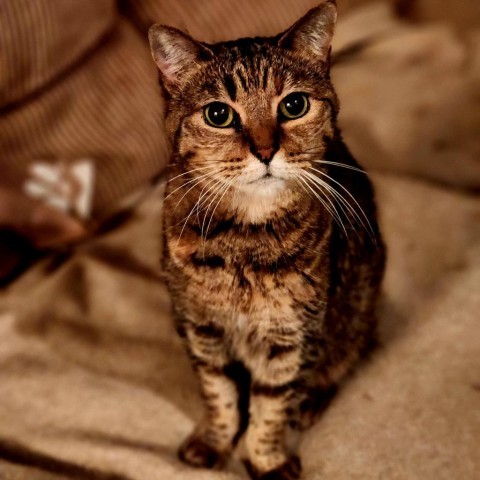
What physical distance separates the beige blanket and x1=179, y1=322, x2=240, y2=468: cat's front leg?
0.10ft

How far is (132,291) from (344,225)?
51 centimetres

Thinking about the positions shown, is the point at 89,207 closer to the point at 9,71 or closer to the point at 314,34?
the point at 9,71

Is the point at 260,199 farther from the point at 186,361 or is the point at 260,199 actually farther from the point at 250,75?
the point at 186,361

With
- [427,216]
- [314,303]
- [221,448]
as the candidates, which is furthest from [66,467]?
[427,216]

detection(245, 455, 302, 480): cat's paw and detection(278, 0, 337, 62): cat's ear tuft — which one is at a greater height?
detection(278, 0, 337, 62): cat's ear tuft

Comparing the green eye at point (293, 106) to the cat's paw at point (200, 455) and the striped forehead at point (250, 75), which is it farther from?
the cat's paw at point (200, 455)

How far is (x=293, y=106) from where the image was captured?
2.29 feet

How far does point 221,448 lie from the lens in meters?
0.91

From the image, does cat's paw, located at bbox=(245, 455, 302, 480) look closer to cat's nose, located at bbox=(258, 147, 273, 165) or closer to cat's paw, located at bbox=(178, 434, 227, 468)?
cat's paw, located at bbox=(178, 434, 227, 468)

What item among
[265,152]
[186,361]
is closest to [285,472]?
[186,361]

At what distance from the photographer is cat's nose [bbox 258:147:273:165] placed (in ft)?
2.20

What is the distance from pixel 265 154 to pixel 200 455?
0.50m

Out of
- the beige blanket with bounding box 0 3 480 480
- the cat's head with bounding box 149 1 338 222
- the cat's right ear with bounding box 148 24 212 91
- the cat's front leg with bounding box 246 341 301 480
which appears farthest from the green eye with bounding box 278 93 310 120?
the beige blanket with bounding box 0 3 480 480

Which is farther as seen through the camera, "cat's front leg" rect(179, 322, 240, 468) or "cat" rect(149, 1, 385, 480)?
"cat's front leg" rect(179, 322, 240, 468)
